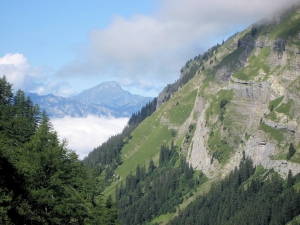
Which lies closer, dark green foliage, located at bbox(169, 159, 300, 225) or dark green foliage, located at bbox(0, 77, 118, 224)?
dark green foliage, located at bbox(0, 77, 118, 224)

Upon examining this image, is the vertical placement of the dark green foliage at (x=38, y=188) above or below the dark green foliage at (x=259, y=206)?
above

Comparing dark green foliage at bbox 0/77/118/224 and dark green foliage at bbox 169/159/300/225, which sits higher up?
dark green foliage at bbox 0/77/118/224

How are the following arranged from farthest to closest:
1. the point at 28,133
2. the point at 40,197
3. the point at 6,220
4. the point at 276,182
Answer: the point at 276,182, the point at 28,133, the point at 40,197, the point at 6,220

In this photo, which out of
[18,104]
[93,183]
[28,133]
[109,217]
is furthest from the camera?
[18,104]

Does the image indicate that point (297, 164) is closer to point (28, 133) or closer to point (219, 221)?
point (219, 221)

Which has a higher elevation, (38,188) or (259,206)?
(38,188)

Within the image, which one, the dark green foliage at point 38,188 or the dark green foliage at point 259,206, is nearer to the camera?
the dark green foliage at point 38,188

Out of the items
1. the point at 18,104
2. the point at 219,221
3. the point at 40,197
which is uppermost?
the point at 18,104

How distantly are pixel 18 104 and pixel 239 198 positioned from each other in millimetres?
113310

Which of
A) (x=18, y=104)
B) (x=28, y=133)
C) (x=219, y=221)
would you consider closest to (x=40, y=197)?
(x=28, y=133)

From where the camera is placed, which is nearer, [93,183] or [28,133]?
[93,183]

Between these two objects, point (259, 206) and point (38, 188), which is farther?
point (259, 206)

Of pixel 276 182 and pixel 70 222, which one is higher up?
pixel 70 222

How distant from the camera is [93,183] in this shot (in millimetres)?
75688
